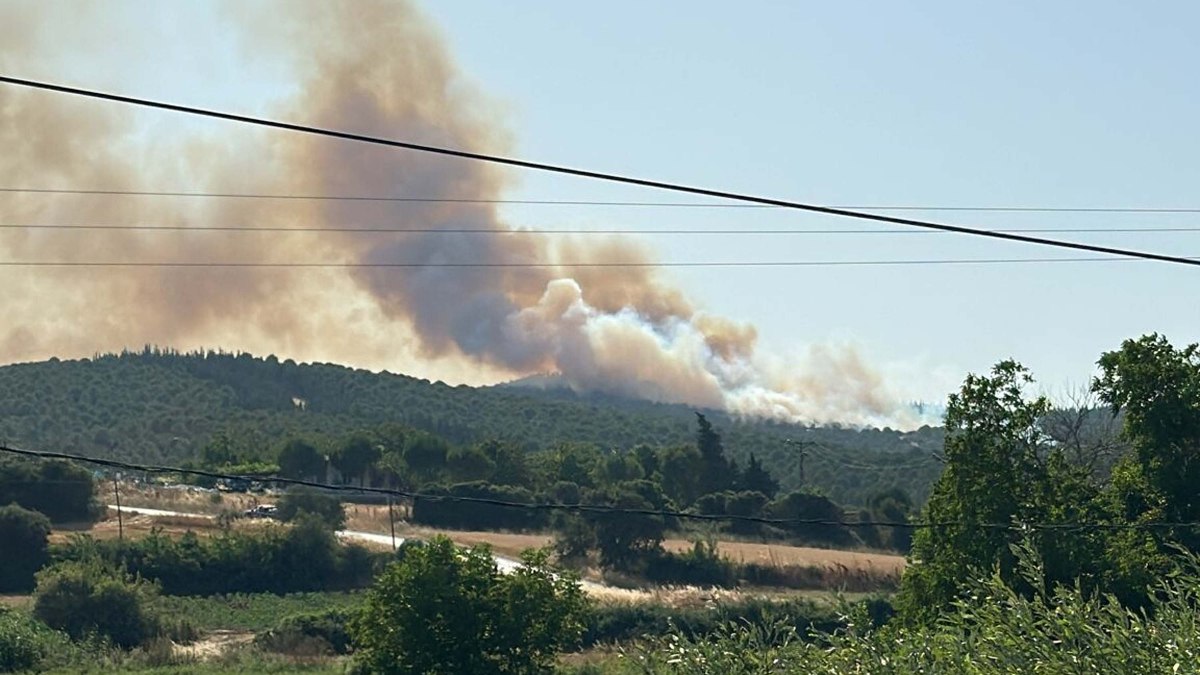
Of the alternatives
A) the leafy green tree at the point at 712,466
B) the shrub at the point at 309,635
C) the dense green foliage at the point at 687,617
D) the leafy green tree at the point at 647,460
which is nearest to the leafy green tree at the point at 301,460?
the leafy green tree at the point at 647,460

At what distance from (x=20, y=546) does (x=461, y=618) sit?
41.5 meters

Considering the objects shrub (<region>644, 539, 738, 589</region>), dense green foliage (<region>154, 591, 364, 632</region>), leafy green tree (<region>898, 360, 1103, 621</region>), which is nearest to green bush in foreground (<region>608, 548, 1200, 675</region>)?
leafy green tree (<region>898, 360, 1103, 621</region>)

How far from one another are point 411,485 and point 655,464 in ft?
75.9

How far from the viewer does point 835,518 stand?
12100 cm

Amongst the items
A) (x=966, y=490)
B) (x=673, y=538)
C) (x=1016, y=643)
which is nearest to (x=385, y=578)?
(x=966, y=490)

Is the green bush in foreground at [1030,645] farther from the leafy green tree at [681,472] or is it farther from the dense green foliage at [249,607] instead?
the leafy green tree at [681,472]

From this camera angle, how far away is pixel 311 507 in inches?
4210

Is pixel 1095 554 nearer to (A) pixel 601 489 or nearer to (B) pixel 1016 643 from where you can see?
(B) pixel 1016 643

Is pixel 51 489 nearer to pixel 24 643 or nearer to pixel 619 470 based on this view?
pixel 24 643

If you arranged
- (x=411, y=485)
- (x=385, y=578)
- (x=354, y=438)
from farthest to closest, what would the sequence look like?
(x=354, y=438), (x=411, y=485), (x=385, y=578)

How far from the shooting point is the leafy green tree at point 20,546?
84500mm

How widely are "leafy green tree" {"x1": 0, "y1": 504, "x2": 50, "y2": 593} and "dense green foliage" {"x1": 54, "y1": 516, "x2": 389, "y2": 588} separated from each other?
1.07 meters

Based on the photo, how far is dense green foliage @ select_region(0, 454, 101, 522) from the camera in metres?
101

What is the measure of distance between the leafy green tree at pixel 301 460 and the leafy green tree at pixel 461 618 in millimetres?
90022
